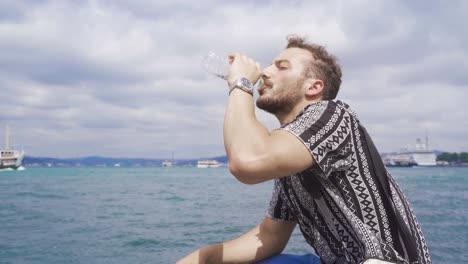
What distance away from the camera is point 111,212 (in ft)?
43.5

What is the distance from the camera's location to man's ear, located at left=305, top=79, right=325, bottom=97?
205cm

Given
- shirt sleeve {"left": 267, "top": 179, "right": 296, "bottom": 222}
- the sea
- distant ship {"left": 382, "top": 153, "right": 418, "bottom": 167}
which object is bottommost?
the sea

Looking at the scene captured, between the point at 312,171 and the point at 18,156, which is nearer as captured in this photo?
the point at 312,171

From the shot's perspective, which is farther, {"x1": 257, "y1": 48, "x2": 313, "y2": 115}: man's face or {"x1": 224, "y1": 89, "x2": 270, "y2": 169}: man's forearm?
{"x1": 257, "y1": 48, "x2": 313, "y2": 115}: man's face

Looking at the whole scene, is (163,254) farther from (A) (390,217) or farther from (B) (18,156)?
(B) (18,156)

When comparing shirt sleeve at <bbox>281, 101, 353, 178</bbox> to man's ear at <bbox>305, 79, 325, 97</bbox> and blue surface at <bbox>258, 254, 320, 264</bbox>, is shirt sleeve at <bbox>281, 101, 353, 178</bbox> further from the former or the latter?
blue surface at <bbox>258, 254, 320, 264</bbox>

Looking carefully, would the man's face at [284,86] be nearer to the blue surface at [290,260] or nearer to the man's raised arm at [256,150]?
the man's raised arm at [256,150]

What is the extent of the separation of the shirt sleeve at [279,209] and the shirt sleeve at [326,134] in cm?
72

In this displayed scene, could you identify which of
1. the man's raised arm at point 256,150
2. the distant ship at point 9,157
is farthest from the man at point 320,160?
the distant ship at point 9,157

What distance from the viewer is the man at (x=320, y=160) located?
1696 millimetres

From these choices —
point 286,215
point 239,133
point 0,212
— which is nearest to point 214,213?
point 0,212

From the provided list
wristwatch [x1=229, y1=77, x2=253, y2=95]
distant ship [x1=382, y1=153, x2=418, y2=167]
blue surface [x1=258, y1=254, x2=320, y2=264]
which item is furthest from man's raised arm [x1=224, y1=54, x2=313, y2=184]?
distant ship [x1=382, y1=153, x2=418, y2=167]

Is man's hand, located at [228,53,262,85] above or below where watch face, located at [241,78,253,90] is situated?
above

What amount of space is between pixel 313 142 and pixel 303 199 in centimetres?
45
